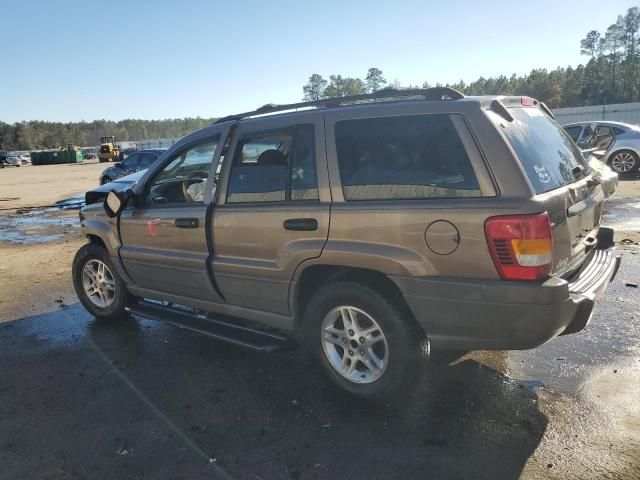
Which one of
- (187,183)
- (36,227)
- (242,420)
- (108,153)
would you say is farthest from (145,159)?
(108,153)

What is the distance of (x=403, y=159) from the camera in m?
3.09

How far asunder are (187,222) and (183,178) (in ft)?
2.57

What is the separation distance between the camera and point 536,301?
268cm

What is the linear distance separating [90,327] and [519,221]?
4.39 meters

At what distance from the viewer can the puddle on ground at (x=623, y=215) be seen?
836 centimetres

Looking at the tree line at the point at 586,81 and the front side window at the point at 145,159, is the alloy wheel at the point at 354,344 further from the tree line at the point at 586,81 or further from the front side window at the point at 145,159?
the tree line at the point at 586,81

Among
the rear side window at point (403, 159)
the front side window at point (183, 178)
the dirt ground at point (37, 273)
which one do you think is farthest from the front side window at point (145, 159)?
the rear side window at point (403, 159)

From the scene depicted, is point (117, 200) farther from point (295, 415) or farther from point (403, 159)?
point (403, 159)

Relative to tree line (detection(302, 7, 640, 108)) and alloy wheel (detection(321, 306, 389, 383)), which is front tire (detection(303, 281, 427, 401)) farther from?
tree line (detection(302, 7, 640, 108))

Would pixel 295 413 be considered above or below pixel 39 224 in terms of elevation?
below

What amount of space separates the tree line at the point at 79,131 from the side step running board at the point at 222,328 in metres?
87.3

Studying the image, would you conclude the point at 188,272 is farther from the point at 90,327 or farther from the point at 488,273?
the point at 488,273

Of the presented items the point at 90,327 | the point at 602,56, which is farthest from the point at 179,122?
the point at 90,327

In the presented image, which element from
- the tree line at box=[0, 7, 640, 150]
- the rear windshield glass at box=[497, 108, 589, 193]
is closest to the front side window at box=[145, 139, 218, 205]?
the rear windshield glass at box=[497, 108, 589, 193]
